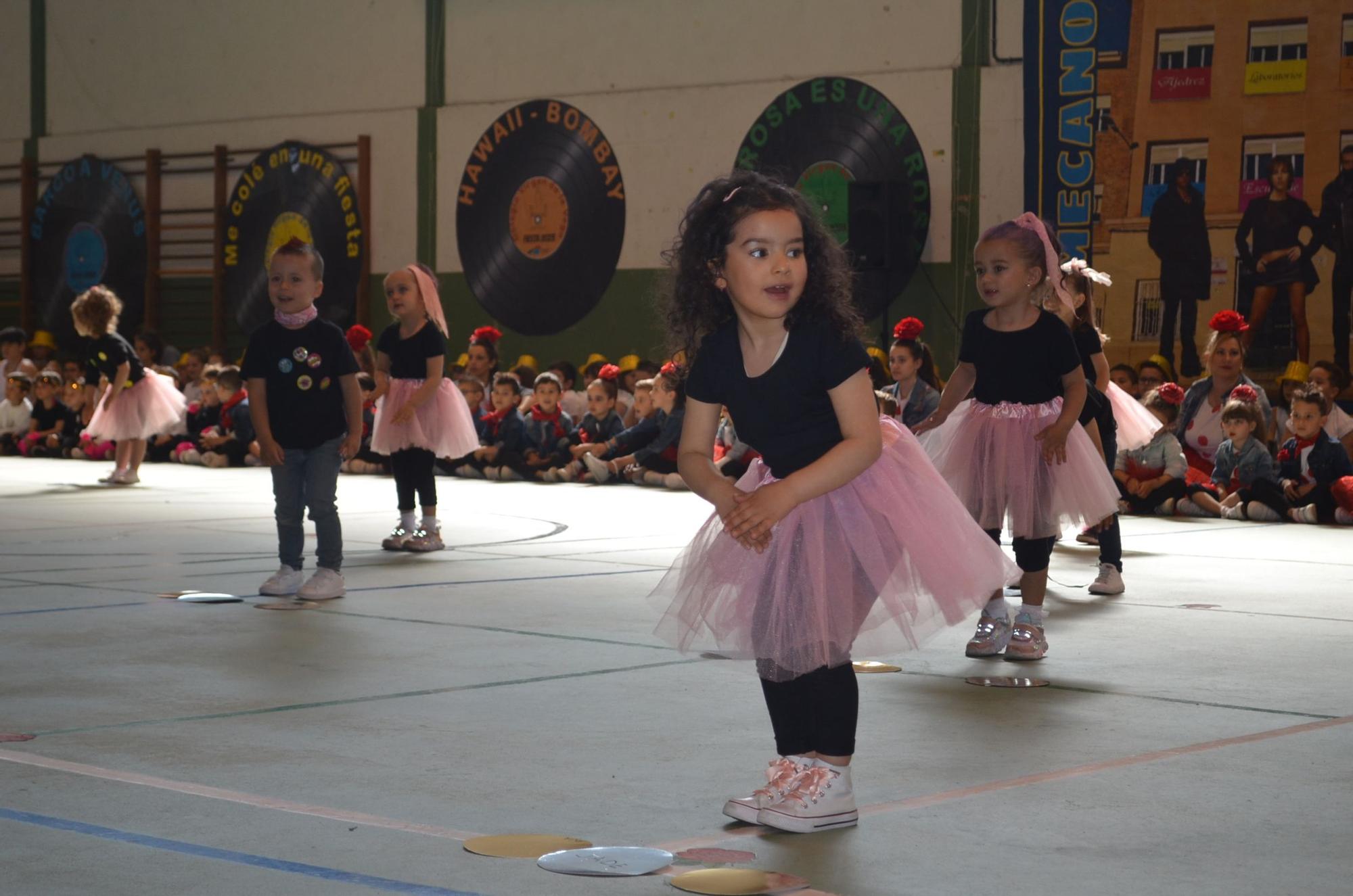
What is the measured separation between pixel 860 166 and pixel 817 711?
11.9m

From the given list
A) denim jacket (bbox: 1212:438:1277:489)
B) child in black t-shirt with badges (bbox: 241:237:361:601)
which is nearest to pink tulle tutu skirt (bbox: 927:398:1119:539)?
child in black t-shirt with badges (bbox: 241:237:361:601)

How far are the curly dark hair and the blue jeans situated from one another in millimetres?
2944

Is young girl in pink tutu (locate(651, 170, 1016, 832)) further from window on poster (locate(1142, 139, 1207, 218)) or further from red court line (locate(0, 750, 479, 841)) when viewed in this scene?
window on poster (locate(1142, 139, 1207, 218))

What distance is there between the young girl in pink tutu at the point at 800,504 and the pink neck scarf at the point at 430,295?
4.74 metres

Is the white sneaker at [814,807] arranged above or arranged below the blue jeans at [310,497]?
below

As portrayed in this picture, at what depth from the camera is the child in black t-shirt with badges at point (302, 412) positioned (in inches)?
237

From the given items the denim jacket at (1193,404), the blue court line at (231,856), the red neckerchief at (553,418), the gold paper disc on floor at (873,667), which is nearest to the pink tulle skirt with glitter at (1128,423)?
the gold paper disc on floor at (873,667)

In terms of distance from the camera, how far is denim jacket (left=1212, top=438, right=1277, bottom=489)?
32.1 ft

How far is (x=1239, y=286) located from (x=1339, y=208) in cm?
92

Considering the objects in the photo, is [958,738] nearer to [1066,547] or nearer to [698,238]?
[698,238]

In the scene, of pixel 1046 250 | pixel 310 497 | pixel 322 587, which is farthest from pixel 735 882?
pixel 310 497

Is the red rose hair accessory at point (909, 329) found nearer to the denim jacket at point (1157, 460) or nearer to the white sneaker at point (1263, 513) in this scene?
the denim jacket at point (1157, 460)

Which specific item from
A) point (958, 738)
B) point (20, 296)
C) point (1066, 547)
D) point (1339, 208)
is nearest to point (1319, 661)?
point (958, 738)

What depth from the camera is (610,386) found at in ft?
42.3
